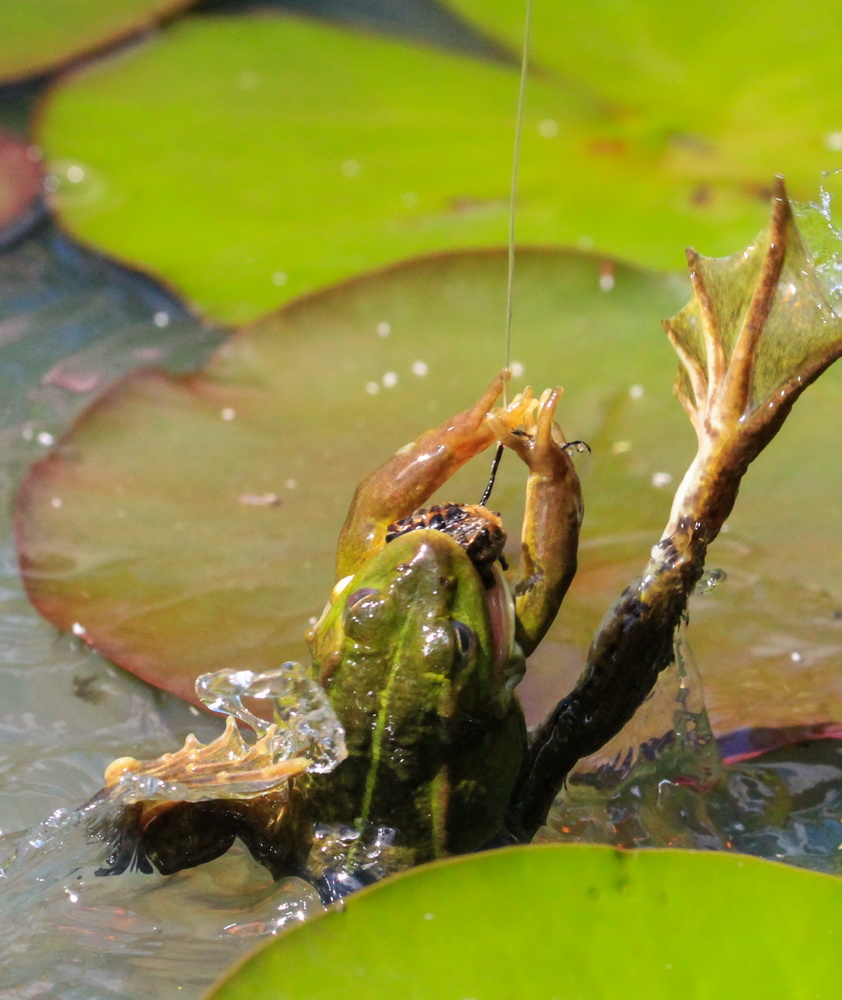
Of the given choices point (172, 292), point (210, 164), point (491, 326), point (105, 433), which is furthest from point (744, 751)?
point (210, 164)

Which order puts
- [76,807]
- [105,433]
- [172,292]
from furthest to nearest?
[172,292], [105,433], [76,807]

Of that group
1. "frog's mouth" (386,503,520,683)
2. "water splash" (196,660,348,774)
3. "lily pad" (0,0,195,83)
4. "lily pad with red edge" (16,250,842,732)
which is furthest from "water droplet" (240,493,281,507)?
"lily pad" (0,0,195,83)

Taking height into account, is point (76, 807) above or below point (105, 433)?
below

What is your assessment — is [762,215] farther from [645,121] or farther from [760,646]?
[760,646]

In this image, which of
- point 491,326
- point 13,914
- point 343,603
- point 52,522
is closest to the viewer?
point 343,603

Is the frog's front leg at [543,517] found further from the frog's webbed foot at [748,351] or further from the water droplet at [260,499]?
the water droplet at [260,499]

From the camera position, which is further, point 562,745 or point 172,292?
point 172,292

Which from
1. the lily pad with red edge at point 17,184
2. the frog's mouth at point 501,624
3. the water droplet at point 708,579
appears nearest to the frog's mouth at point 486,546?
the frog's mouth at point 501,624
